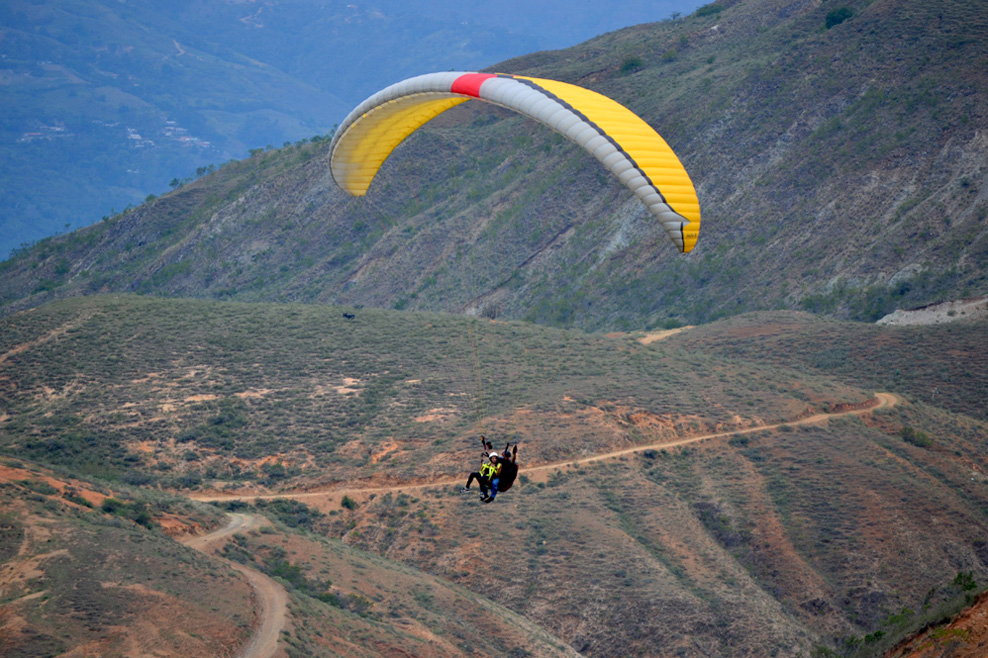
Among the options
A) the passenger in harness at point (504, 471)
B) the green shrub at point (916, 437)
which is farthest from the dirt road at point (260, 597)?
the green shrub at point (916, 437)

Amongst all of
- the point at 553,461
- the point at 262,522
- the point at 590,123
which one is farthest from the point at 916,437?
the point at 262,522

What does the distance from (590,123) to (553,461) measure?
14.7 m

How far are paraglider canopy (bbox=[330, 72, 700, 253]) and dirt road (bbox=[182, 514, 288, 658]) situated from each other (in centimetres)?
1064

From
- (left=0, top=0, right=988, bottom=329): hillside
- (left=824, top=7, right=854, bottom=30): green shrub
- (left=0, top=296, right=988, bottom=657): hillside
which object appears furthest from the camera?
(left=824, top=7, right=854, bottom=30): green shrub

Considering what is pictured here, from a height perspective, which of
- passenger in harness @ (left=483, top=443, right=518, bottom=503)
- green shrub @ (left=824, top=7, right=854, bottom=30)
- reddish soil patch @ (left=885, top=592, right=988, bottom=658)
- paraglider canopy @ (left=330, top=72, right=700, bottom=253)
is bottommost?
reddish soil patch @ (left=885, top=592, right=988, bottom=658)

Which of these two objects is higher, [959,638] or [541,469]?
[541,469]

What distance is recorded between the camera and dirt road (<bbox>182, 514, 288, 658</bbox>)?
1748 cm

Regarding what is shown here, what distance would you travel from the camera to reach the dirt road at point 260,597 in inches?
688

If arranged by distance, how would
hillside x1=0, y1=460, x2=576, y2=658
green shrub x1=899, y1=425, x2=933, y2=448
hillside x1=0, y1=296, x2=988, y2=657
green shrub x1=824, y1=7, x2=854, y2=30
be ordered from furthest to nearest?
green shrub x1=824, y1=7, x2=854, y2=30, green shrub x1=899, y1=425, x2=933, y2=448, hillside x1=0, y1=296, x2=988, y2=657, hillside x1=0, y1=460, x2=576, y2=658

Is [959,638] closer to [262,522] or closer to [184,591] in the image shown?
[184,591]

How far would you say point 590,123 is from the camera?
18.7 m

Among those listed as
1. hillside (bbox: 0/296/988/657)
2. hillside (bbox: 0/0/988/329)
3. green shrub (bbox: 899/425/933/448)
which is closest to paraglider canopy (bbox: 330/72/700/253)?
hillside (bbox: 0/296/988/657)

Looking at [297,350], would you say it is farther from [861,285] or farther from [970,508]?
[861,285]

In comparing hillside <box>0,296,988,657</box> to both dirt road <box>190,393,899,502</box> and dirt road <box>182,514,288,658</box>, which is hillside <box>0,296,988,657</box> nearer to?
dirt road <box>190,393,899,502</box>
